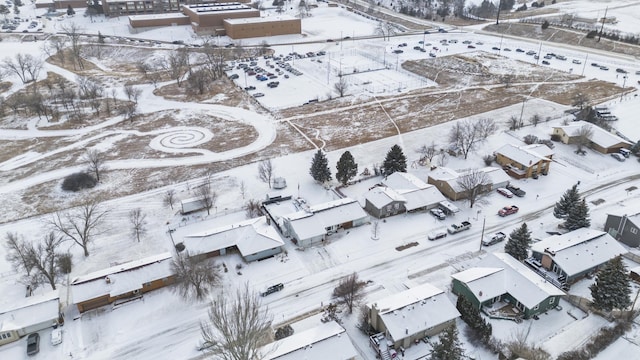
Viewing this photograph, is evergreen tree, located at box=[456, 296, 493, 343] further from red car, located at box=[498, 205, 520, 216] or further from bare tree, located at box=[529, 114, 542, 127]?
bare tree, located at box=[529, 114, 542, 127]

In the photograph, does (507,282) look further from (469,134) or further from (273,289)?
(469,134)

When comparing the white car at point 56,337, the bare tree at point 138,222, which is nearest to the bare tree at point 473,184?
the bare tree at point 138,222

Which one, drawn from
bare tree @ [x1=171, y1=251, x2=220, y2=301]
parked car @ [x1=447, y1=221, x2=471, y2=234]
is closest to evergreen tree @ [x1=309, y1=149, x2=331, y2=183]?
parked car @ [x1=447, y1=221, x2=471, y2=234]

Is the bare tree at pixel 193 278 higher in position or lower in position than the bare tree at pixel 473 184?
lower

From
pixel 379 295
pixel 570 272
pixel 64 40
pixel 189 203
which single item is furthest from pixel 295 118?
pixel 64 40

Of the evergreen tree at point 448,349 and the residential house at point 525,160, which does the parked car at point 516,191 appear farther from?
the evergreen tree at point 448,349

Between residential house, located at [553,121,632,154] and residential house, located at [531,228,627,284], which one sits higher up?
residential house, located at [553,121,632,154]

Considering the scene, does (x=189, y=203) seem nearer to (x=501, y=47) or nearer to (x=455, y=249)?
(x=455, y=249)
